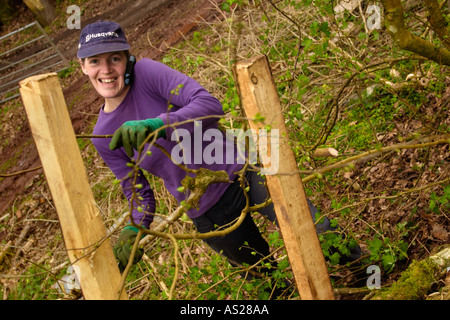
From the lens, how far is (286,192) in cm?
196

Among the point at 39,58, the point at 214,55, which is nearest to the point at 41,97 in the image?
the point at 214,55

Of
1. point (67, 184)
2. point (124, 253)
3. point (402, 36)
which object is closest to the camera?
point (67, 184)

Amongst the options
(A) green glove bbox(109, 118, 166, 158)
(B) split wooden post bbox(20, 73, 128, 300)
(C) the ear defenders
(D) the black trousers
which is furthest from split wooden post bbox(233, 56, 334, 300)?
(C) the ear defenders

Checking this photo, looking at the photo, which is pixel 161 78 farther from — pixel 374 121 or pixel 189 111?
pixel 374 121

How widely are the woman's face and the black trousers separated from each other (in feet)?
2.74

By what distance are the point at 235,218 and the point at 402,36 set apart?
1.34m

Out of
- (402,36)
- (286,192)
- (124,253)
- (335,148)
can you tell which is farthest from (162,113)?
(335,148)

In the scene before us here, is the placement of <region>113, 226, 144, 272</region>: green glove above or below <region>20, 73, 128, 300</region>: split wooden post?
below

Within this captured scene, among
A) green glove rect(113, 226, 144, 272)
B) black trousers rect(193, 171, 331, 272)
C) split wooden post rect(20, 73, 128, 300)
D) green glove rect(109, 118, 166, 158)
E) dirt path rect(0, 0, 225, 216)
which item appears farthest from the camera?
dirt path rect(0, 0, 225, 216)

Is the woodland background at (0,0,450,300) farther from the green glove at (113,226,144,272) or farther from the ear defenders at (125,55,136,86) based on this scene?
the ear defenders at (125,55,136,86)

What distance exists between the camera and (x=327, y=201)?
3.99 meters

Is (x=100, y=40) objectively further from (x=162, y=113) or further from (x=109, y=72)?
(x=162, y=113)

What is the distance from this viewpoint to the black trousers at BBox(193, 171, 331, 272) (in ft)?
8.70

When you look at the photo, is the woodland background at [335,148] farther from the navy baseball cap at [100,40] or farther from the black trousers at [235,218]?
the navy baseball cap at [100,40]
